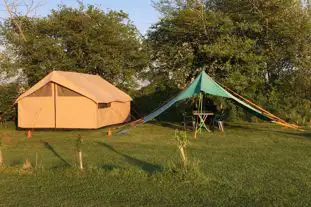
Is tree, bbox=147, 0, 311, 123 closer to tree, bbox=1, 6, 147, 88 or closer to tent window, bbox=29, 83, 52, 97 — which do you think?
tree, bbox=1, 6, 147, 88

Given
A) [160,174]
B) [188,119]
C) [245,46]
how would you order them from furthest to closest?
[245,46], [188,119], [160,174]

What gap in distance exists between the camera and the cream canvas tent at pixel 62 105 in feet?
52.9

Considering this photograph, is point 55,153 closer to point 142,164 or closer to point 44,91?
point 142,164

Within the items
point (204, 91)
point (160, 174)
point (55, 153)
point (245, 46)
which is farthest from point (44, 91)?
point (160, 174)

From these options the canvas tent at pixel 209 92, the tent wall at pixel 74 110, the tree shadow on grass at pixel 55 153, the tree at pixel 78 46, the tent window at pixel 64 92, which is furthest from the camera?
the tree at pixel 78 46

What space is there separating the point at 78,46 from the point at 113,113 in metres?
5.51

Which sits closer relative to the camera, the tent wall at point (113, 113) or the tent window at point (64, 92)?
the tent window at point (64, 92)

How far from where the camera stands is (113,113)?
18047 millimetres

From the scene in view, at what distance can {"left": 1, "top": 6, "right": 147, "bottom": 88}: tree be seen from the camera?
2144cm

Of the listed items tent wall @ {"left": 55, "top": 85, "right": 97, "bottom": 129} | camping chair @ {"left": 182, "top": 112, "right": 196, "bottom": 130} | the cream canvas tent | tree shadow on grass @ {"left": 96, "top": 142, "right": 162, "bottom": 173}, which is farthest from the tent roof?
tree shadow on grass @ {"left": 96, "top": 142, "right": 162, "bottom": 173}

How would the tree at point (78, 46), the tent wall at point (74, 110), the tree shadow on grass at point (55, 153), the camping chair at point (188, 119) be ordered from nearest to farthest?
1. the tree shadow on grass at point (55, 153)
2. the camping chair at point (188, 119)
3. the tent wall at point (74, 110)
4. the tree at point (78, 46)

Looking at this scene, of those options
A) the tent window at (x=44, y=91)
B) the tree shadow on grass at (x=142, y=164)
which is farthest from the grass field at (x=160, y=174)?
the tent window at (x=44, y=91)

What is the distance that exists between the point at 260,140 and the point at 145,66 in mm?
12244

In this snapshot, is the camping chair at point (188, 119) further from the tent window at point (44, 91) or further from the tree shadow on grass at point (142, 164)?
the tree shadow on grass at point (142, 164)
